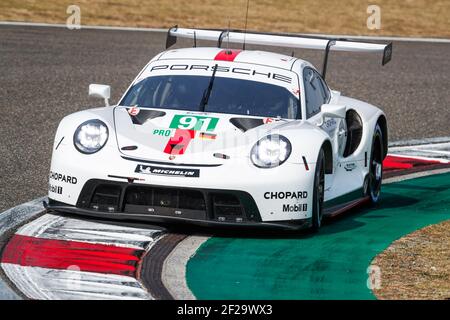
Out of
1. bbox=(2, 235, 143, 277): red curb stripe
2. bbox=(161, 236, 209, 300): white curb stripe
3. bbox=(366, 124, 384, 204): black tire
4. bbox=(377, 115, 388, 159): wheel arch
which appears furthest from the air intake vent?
bbox=(377, 115, 388, 159): wheel arch

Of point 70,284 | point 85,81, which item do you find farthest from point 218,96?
point 85,81

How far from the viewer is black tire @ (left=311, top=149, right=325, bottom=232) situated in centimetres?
964

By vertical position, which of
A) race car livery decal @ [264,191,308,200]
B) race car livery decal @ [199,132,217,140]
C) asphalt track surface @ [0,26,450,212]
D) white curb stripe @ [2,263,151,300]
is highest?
race car livery decal @ [199,132,217,140]

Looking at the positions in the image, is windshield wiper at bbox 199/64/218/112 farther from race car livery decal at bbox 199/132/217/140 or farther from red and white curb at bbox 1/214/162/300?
red and white curb at bbox 1/214/162/300

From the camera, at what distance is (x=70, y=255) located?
8711mm

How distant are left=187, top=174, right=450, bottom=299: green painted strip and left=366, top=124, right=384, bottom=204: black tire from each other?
0.60 ft

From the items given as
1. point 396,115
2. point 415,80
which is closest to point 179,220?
point 396,115

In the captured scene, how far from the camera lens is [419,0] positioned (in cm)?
3189

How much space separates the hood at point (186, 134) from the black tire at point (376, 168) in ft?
5.48

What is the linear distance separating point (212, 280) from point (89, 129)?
2.02 m

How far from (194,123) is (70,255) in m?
1.64

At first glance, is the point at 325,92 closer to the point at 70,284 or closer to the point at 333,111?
the point at 333,111

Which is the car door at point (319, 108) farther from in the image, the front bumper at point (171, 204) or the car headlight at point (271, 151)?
the front bumper at point (171, 204)

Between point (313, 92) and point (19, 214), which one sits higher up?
point (313, 92)
